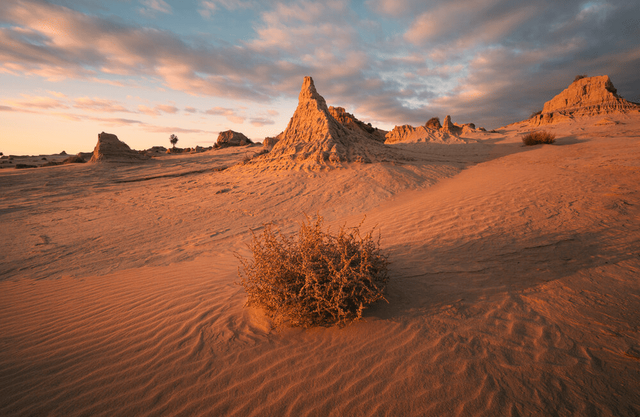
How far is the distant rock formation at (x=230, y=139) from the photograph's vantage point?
2744cm

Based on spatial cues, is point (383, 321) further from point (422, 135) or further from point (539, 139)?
point (422, 135)

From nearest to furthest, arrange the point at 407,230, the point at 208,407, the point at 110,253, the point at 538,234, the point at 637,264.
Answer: the point at 208,407
the point at 637,264
the point at 538,234
the point at 407,230
the point at 110,253

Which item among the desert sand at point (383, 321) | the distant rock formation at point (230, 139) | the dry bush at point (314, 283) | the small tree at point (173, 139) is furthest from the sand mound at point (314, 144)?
the small tree at point (173, 139)

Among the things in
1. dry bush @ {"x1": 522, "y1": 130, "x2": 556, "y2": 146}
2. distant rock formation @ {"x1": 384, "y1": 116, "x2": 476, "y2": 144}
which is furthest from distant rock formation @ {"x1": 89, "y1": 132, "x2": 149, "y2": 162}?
dry bush @ {"x1": 522, "y1": 130, "x2": 556, "y2": 146}

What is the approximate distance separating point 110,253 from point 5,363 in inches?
153

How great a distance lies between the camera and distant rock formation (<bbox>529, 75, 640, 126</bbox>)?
2373cm

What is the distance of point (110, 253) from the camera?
19.9ft

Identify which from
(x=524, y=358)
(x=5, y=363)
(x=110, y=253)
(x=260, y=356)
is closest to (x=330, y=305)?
(x=260, y=356)

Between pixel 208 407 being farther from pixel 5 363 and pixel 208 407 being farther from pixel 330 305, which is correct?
pixel 5 363

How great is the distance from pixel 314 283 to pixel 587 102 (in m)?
36.6

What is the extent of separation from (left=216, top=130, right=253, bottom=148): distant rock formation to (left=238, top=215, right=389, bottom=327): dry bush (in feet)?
85.2

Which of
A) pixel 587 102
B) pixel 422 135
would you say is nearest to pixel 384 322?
pixel 422 135

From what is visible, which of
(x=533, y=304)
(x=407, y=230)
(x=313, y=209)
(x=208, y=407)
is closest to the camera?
(x=208, y=407)

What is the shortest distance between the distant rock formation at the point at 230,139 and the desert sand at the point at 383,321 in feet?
69.1
